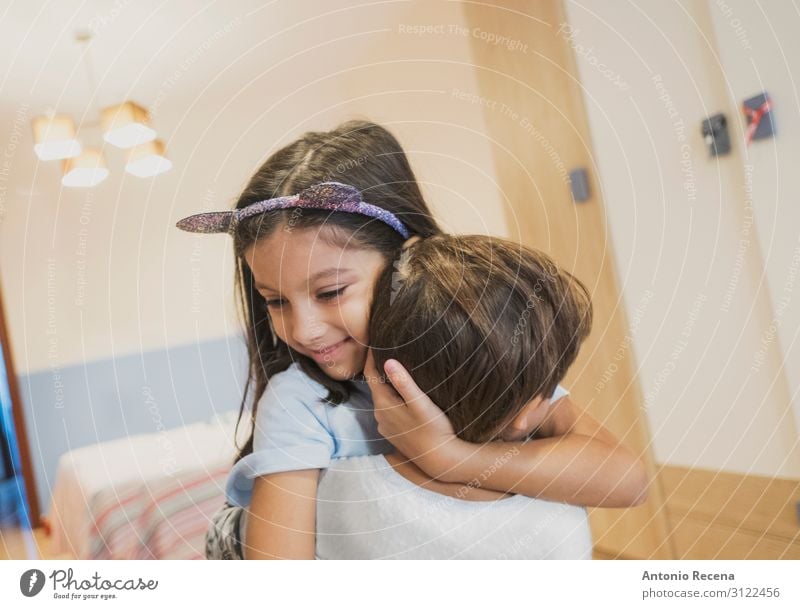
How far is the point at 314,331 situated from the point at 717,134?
0.37 metres

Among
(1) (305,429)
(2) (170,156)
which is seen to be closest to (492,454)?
(1) (305,429)

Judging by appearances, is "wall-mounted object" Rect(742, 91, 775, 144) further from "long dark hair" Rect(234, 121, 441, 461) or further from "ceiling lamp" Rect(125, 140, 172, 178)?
"ceiling lamp" Rect(125, 140, 172, 178)

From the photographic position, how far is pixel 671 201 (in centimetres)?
59

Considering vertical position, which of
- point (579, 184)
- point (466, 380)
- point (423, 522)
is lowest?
point (423, 522)

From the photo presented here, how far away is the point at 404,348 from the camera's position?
1.66 ft

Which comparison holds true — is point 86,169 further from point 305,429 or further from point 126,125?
point 305,429

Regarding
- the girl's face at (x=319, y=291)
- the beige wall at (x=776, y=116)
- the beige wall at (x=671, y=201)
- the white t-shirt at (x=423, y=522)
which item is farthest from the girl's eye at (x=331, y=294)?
the beige wall at (x=776, y=116)

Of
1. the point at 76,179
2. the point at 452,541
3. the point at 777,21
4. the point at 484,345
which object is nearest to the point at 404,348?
the point at 484,345

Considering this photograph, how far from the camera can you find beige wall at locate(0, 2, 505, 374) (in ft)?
1.82

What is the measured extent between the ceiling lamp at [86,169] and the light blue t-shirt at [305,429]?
22cm

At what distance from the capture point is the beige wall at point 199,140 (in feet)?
1.82

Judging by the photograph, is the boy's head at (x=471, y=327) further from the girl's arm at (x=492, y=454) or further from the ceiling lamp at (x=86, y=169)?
the ceiling lamp at (x=86, y=169)

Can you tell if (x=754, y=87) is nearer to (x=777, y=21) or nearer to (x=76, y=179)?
(x=777, y=21)
